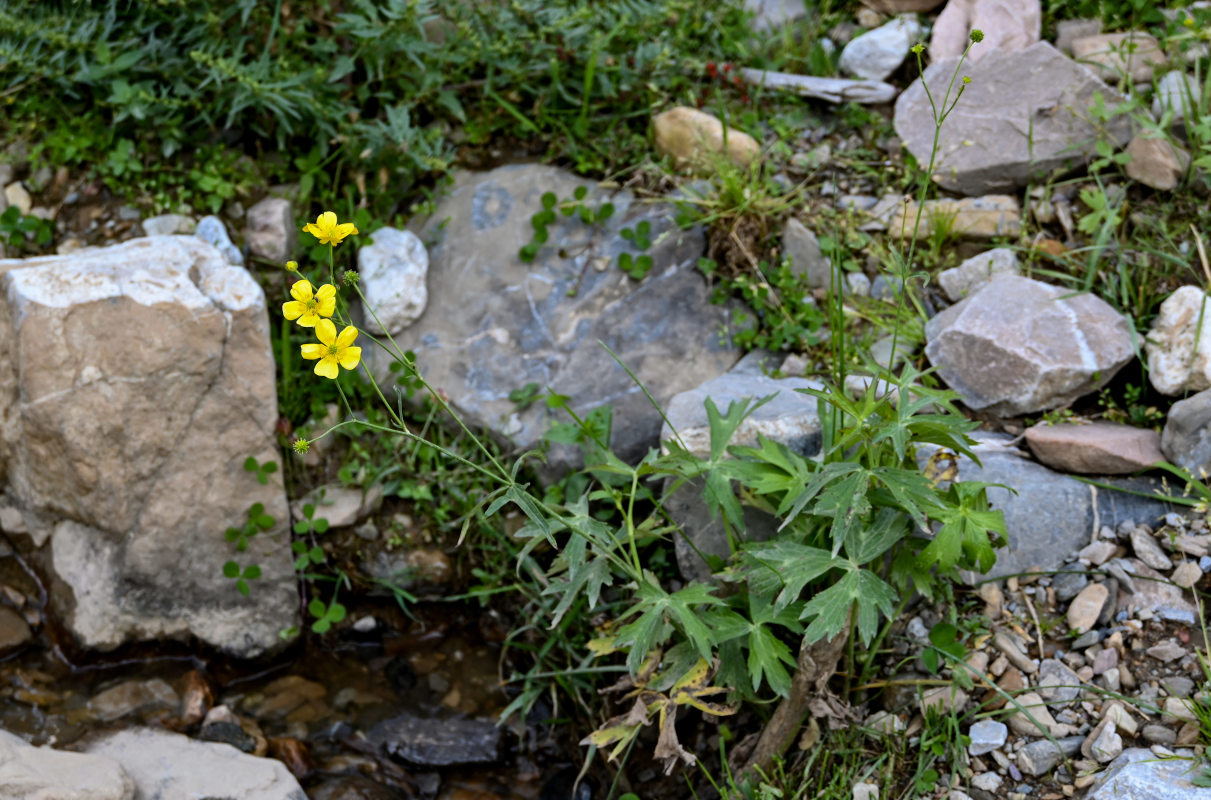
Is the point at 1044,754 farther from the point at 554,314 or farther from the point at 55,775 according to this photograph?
the point at 55,775

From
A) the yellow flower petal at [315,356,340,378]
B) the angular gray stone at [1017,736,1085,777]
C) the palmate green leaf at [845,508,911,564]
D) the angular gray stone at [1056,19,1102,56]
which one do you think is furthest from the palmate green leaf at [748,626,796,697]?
the angular gray stone at [1056,19,1102,56]

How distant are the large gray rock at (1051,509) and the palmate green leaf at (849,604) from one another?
741 millimetres

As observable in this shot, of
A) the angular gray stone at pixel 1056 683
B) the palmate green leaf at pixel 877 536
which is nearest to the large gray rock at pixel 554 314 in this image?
the palmate green leaf at pixel 877 536

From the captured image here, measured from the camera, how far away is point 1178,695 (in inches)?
96.6

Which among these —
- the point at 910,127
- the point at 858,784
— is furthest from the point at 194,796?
the point at 910,127

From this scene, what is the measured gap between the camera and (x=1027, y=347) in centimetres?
315

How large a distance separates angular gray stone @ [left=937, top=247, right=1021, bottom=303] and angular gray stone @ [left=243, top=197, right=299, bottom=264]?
2.56 metres

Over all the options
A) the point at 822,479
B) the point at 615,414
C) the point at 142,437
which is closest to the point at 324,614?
the point at 142,437

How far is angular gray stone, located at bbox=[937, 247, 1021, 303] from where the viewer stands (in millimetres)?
3504

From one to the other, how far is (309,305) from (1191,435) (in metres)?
2.53

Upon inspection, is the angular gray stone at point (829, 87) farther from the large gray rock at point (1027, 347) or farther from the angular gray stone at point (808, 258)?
the large gray rock at point (1027, 347)

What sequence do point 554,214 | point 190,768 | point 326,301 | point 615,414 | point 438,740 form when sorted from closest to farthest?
point 326,301
point 190,768
point 438,740
point 615,414
point 554,214

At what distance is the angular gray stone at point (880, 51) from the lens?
13.7 feet

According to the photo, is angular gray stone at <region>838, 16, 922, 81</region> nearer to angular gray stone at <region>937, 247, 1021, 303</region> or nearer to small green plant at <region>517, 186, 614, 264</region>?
angular gray stone at <region>937, 247, 1021, 303</region>
